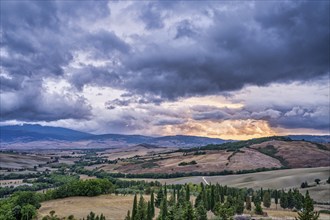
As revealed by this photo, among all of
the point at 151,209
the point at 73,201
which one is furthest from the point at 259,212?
the point at 73,201

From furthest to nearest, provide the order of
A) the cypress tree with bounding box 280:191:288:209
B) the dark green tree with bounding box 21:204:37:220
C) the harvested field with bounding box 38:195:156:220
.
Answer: the cypress tree with bounding box 280:191:288:209, the harvested field with bounding box 38:195:156:220, the dark green tree with bounding box 21:204:37:220

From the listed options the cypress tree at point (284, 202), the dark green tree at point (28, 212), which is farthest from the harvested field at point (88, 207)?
the cypress tree at point (284, 202)

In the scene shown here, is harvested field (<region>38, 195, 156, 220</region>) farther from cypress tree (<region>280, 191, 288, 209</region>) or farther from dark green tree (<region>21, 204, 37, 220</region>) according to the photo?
cypress tree (<region>280, 191, 288, 209</region>)

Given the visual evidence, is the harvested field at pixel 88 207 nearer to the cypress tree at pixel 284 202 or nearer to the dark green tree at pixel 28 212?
the dark green tree at pixel 28 212

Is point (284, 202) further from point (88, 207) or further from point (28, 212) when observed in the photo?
point (28, 212)

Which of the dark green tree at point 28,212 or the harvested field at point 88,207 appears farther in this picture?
the harvested field at point 88,207

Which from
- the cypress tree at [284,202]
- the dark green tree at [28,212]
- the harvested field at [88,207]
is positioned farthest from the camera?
the cypress tree at [284,202]

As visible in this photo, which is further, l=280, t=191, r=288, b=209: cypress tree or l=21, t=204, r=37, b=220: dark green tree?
l=280, t=191, r=288, b=209: cypress tree

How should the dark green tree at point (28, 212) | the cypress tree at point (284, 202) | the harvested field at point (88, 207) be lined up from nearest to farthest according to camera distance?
the dark green tree at point (28, 212), the harvested field at point (88, 207), the cypress tree at point (284, 202)

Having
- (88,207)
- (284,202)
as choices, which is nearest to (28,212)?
(88,207)

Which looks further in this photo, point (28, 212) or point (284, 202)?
point (284, 202)

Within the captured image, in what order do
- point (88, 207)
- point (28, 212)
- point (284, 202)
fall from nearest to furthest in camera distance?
point (28, 212), point (88, 207), point (284, 202)

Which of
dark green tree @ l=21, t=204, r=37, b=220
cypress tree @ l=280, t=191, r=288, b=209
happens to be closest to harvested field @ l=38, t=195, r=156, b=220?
dark green tree @ l=21, t=204, r=37, b=220

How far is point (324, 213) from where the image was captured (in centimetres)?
16900
